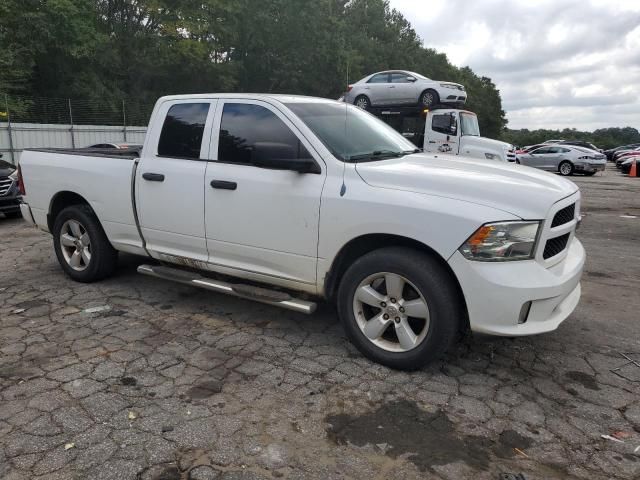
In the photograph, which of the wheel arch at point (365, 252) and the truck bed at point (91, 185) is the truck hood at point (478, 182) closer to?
the wheel arch at point (365, 252)

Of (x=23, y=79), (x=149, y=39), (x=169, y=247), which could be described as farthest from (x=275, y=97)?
(x=149, y=39)

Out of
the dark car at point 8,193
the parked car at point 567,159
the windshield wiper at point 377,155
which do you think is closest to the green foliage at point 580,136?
the parked car at point 567,159

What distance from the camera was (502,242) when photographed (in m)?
3.17

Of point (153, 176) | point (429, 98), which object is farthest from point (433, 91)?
point (153, 176)

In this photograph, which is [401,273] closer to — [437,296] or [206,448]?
[437,296]

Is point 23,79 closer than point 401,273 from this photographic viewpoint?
No

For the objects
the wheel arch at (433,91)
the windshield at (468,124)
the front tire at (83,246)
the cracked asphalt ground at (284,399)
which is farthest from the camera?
the wheel arch at (433,91)

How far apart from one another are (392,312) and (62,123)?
66.4ft

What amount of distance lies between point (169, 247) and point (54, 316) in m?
1.15

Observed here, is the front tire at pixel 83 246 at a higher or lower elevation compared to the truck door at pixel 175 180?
lower

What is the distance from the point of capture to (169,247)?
15.5ft

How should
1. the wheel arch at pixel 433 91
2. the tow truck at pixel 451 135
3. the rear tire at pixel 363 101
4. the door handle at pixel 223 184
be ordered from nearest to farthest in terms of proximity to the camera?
the door handle at pixel 223 184 → the tow truck at pixel 451 135 → the wheel arch at pixel 433 91 → the rear tire at pixel 363 101

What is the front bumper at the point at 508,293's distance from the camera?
315 centimetres

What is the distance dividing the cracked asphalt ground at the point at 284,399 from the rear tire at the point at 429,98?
38.6 ft
